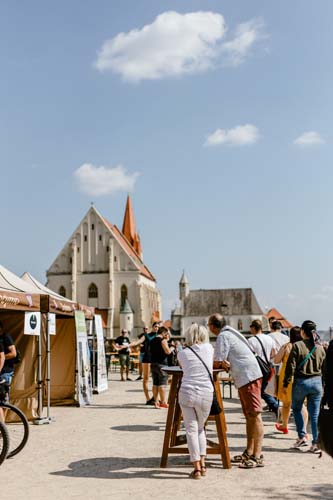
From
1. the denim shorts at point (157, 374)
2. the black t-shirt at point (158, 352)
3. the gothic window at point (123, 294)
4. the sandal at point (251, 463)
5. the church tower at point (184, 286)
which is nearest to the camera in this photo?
the sandal at point (251, 463)

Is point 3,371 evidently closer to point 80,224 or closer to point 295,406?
point 295,406

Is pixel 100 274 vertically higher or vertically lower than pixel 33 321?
higher

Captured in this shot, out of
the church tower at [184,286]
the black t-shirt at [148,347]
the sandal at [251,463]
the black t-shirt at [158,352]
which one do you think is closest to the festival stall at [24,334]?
the black t-shirt at [158,352]

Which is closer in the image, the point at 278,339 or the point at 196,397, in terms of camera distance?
the point at 196,397

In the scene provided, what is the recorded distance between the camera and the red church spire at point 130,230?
3942 inches

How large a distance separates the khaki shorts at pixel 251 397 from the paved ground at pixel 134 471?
70 centimetres

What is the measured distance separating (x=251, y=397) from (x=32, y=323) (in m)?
5.59

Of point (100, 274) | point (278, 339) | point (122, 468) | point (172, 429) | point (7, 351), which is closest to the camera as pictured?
point (122, 468)

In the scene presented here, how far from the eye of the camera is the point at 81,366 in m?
14.7

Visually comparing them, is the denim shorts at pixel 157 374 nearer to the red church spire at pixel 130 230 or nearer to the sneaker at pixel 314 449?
the sneaker at pixel 314 449

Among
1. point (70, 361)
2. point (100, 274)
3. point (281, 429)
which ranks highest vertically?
point (100, 274)

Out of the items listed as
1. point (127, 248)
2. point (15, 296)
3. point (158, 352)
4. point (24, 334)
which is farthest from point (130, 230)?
point (15, 296)

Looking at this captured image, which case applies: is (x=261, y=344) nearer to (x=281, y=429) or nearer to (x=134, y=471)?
(x=281, y=429)

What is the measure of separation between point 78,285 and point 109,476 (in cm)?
7530
